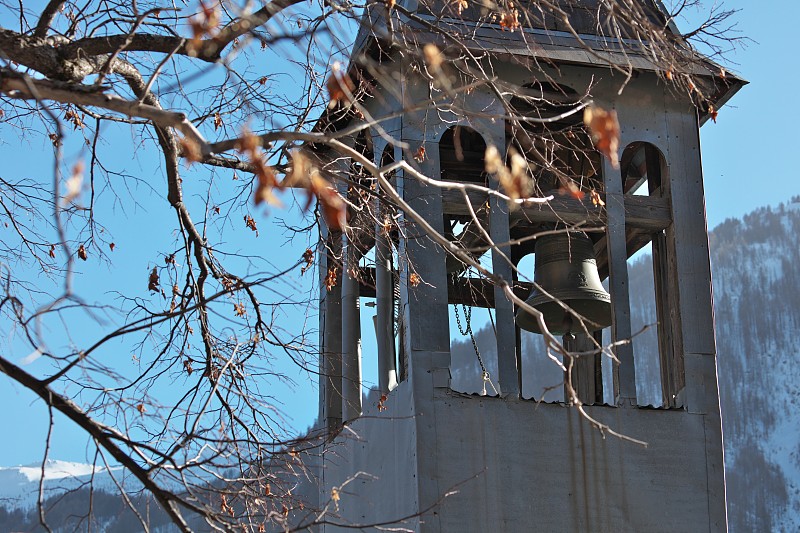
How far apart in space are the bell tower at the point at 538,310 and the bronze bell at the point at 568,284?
0.02 m

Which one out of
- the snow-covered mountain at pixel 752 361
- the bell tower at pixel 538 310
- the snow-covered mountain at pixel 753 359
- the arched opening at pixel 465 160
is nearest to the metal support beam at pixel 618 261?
the bell tower at pixel 538 310

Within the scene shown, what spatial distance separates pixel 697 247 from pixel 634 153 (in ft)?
5.91

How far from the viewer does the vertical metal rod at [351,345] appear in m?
13.5

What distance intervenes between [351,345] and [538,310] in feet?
11.1

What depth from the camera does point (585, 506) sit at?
11430 millimetres

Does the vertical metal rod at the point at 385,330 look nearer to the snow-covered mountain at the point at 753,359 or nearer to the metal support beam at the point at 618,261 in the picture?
the metal support beam at the point at 618,261

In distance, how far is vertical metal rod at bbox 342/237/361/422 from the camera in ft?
44.4

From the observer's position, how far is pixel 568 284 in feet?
40.5

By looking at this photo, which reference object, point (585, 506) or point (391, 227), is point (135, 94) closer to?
point (391, 227)

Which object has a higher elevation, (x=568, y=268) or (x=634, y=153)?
(x=634, y=153)

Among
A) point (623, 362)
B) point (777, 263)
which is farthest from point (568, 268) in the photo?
point (777, 263)

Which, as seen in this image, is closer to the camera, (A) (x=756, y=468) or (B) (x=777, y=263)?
(A) (x=756, y=468)

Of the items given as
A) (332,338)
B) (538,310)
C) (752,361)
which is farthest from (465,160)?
(752,361)

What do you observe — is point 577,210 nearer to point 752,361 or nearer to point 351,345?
point 351,345
